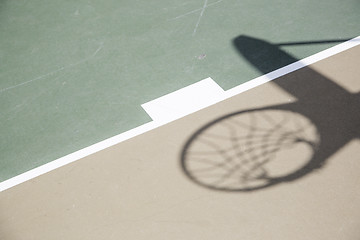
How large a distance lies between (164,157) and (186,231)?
3.80 feet

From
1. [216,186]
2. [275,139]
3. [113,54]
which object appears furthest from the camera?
[113,54]

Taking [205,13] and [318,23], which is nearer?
[318,23]

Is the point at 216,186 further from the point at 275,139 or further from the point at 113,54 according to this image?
the point at 113,54

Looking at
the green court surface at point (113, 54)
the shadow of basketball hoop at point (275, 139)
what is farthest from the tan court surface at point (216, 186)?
the green court surface at point (113, 54)

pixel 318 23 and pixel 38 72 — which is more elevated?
pixel 318 23

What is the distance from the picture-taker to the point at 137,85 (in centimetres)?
731

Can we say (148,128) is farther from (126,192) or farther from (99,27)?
(99,27)

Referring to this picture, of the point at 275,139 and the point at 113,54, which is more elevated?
the point at 275,139

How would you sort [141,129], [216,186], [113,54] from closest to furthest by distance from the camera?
[216,186]
[141,129]
[113,54]

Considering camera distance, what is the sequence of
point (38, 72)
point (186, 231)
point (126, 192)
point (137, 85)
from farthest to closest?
point (38, 72), point (137, 85), point (126, 192), point (186, 231)

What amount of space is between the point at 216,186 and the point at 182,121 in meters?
1.26

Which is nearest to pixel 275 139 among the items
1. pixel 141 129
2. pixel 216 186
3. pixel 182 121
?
pixel 216 186

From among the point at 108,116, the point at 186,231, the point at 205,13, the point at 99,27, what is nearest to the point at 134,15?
the point at 99,27

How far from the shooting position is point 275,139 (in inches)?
241
